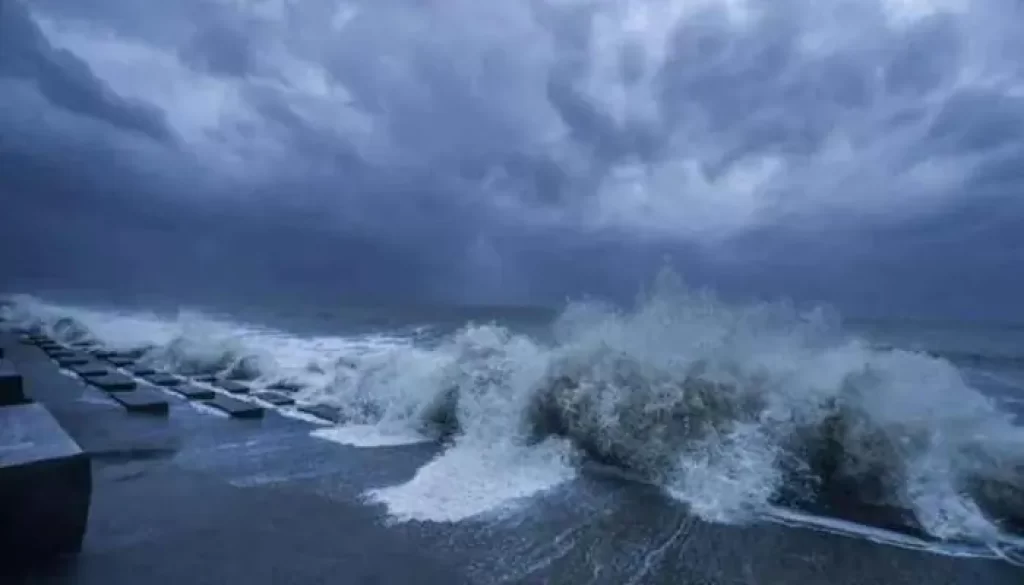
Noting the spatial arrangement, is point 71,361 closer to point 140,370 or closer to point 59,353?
point 140,370

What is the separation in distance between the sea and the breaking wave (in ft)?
0.07

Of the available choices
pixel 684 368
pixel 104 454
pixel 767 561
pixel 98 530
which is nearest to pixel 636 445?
pixel 684 368

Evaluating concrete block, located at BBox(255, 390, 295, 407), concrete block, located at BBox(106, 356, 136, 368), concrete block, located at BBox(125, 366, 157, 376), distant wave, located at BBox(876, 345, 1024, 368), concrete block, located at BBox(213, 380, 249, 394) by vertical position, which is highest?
distant wave, located at BBox(876, 345, 1024, 368)

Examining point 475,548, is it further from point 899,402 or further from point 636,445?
point 899,402

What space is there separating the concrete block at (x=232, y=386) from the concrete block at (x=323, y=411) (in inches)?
84.8

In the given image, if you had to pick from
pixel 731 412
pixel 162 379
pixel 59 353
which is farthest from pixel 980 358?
pixel 59 353

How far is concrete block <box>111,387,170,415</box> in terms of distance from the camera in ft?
28.4

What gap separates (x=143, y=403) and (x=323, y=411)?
2.53 m

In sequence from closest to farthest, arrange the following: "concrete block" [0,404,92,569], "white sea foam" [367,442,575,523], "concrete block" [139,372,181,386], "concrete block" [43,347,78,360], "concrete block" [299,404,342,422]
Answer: "concrete block" [0,404,92,569]
"white sea foam" [367,442,575,523]
"concrete block" [299,404,342,422]
"concrete block" [139,372,181,386]
"concrete block" [43,347,78,360]

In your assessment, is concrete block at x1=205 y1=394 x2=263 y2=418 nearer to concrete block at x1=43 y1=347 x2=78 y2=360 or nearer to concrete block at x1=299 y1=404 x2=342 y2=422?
concrete block at x1=299 y1=404 x2=342 y2=422

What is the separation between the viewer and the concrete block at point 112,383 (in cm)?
1027

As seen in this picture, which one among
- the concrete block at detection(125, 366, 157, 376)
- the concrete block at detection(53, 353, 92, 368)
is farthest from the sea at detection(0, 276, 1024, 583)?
the concrete block at detection(53, 353, 92, 368)

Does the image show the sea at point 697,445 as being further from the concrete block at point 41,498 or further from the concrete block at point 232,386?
the concrete block at point 232,386

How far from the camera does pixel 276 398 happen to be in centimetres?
1055
